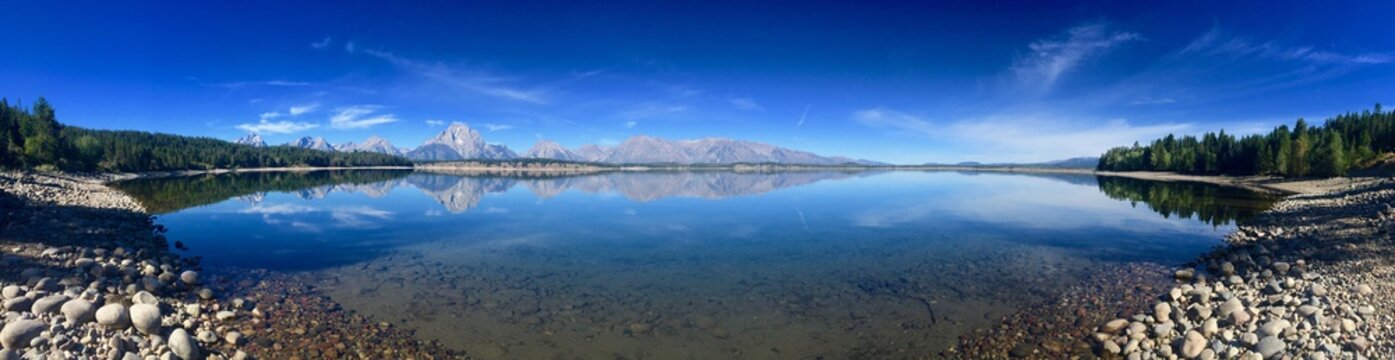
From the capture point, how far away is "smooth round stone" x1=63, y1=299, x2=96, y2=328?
1024cm

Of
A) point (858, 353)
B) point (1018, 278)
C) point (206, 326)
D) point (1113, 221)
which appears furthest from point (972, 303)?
point (1113, 221)

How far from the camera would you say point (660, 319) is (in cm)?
1413

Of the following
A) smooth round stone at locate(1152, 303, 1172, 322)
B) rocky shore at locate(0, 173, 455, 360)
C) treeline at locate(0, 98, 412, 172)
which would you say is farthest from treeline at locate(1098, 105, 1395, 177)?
treeline at locate(0, 98, 412, 172)

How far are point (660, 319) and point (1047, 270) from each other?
14.9 metres

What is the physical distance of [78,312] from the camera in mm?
10430

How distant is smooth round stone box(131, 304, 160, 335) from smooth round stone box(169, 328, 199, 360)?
0.83 metres

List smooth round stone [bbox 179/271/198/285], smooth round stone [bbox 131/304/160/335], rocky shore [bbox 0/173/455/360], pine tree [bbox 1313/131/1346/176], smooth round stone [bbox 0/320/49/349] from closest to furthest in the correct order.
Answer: smooth round stone [bbox 0/320/49/349] → rocky shore [bbox 0/173/455/360] → smooth round stone [bbox 131/304/160/335] → smooth round stone [bbox 179/271/198/285] → pine tree [bbox 1313/131/1346/176]

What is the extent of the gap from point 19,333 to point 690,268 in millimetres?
15812

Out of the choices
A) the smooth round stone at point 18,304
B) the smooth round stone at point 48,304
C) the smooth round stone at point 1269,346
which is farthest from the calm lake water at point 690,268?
the smooth round stone at point 18,304

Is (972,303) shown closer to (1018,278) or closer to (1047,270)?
(1018,278)

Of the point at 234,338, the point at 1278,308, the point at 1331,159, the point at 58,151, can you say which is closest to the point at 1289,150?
the point at 1331,159

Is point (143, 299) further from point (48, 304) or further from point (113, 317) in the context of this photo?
point (113, 317)

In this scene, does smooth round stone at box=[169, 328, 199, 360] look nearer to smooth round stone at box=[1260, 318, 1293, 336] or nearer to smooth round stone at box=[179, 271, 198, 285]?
smooth round stone at box=[179, 271, 198, 285]

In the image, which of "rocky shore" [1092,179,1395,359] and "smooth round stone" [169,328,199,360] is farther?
"rocky shore" [1092,179,1395,359]
